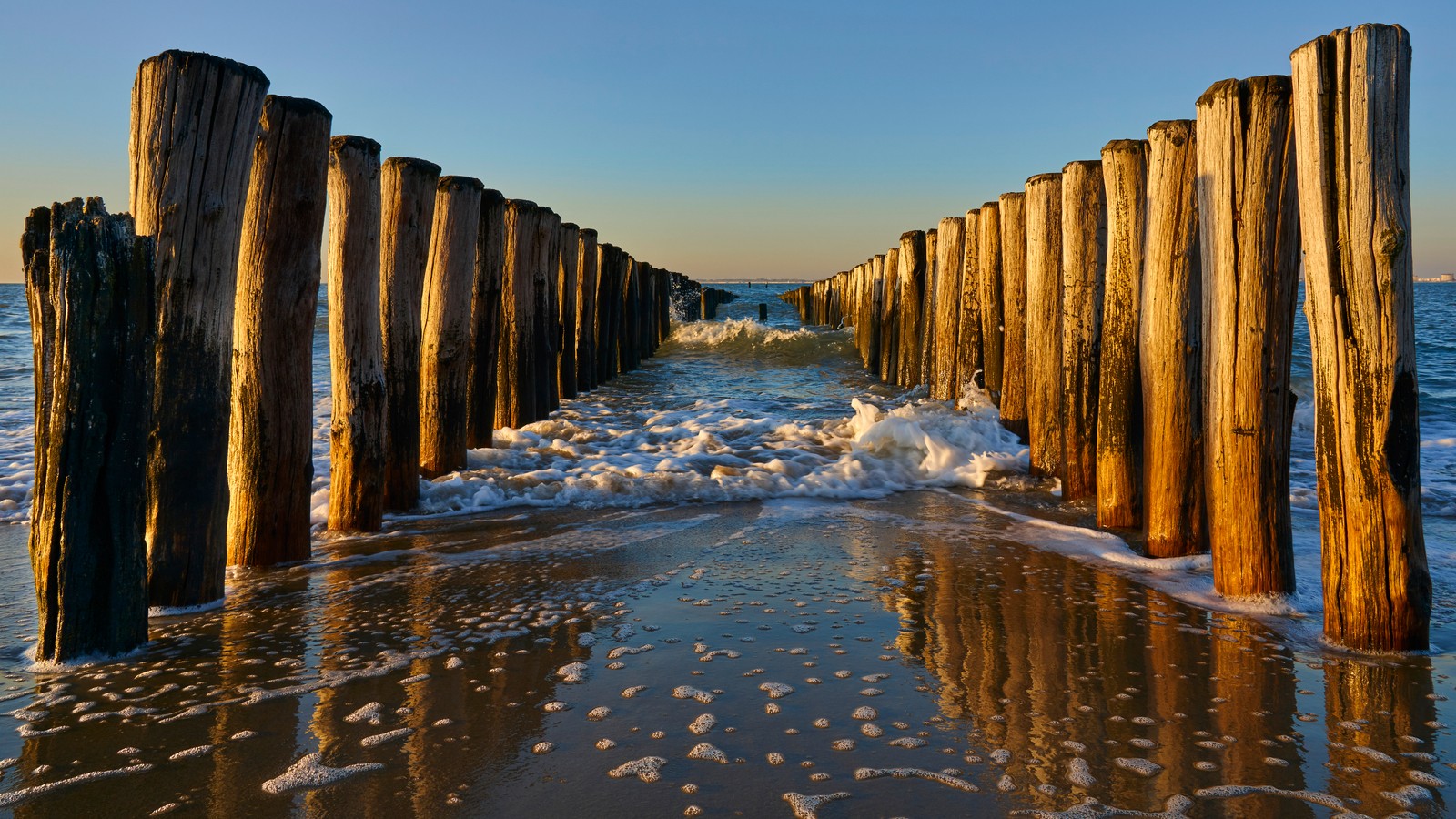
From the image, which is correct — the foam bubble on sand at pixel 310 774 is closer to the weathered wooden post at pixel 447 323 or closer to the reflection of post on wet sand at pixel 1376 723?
the reflection of post on wet sand at pixel 1376 723

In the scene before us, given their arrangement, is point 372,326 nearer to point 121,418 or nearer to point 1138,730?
point 121,418

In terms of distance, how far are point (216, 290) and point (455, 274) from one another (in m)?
2.65

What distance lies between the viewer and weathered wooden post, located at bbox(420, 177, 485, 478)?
618 cm

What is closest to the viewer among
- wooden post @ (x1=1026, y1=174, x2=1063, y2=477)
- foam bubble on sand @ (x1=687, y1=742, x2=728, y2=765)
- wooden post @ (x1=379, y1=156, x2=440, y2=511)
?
foam bubble on sand @ (x1=687, y1=742, x2=728, y2=765)

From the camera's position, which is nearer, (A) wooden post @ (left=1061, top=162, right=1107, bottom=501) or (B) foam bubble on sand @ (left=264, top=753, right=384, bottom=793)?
(B) foam bubble on sand @ (left=264, top=753, right=384, bottom=793)

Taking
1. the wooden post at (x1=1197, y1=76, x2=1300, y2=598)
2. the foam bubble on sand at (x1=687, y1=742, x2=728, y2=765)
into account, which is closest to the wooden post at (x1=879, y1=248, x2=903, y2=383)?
the wooden post at (x1=1197, y1=76, x2=1300, y2=598)

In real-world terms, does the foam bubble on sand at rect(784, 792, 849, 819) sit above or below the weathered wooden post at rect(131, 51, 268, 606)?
below

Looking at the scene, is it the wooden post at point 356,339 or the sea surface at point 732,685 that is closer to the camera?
the sea surface at point 732,685

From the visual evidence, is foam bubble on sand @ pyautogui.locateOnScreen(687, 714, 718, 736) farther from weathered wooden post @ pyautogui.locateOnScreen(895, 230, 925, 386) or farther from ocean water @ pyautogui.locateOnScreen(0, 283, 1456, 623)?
weathered wooden post @ pyautogui.locateOnScreen(895, 230, 925, 386)

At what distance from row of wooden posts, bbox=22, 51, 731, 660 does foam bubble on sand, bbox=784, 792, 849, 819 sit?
230 cm

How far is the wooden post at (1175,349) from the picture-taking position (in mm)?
4285

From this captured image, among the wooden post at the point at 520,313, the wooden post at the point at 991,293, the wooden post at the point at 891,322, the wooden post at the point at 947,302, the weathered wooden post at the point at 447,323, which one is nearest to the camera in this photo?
the weathered wooden post at the point at 447,323

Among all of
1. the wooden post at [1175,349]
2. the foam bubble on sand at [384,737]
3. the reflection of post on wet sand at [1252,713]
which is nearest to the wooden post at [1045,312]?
the wooden post at [1175,349]

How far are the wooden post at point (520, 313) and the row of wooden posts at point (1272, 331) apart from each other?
5.00 m
